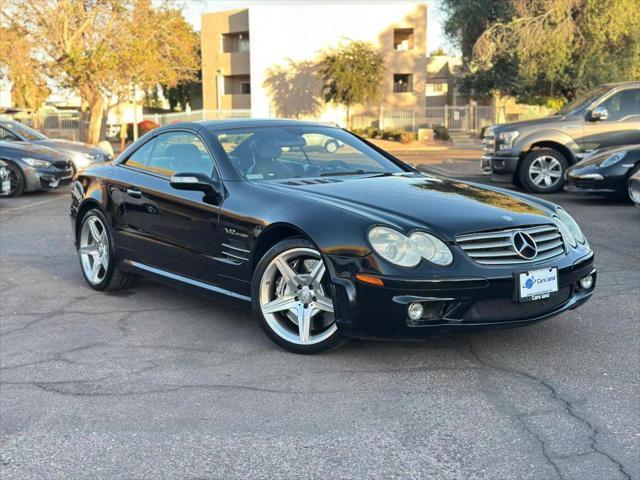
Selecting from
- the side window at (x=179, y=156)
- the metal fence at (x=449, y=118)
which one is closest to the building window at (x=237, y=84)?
the metal fence at (x=449, y=118)

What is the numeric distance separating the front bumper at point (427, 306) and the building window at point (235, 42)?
2062 inches

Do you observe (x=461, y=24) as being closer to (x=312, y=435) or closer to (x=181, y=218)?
(x=181, y=218)

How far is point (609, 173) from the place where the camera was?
11.1 meters

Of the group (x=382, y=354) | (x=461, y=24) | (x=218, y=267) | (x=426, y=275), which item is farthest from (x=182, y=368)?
(x=461, y=24)

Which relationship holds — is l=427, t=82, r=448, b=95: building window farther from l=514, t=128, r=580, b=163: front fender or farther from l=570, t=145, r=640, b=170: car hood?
l=570, t=145, r=640, b=170: car hood

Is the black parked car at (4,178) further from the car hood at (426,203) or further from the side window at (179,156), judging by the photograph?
the car hood at (426,203)

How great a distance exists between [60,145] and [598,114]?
10.9 meters

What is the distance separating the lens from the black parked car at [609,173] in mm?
11109

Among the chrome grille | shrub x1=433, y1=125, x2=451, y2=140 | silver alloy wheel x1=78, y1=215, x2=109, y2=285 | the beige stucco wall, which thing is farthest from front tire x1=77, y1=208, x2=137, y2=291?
the beige stucco wall

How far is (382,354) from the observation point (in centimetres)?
477

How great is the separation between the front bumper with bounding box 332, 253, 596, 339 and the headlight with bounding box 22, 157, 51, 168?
39.1 ft

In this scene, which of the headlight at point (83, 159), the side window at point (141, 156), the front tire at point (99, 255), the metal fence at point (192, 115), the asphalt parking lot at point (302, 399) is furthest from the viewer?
the metal fence at point (192, 115)

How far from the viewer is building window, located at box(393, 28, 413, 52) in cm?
5297

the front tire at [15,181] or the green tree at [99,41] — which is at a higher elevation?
the green tree at [99,41]
